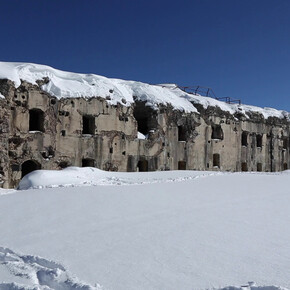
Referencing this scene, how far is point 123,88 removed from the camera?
50.6ft

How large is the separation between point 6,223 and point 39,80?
874 centimetres

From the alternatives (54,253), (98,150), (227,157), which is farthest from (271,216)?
(227,157)

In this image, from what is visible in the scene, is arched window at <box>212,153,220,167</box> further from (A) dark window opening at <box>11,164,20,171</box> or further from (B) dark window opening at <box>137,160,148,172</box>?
(A) dark window opening at <box>11,164,20,171</box>

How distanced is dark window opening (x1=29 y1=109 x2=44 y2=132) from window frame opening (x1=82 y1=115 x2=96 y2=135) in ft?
5.76

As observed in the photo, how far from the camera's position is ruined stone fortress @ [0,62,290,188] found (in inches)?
467

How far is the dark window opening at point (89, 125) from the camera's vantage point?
13.7m

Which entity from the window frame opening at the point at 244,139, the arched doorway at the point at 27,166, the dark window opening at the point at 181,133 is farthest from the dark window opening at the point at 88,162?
the window frame opening at the point at 244,139

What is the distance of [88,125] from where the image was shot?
45.7ft

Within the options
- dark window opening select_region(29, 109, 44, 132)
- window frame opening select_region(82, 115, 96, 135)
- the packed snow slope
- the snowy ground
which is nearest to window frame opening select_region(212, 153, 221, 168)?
the packed snow slope

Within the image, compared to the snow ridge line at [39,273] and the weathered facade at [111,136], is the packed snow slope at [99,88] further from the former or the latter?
the snow ridge line at [39,273]

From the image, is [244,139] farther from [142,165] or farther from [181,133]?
[142,165]

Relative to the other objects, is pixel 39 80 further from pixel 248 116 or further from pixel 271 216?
pixel 248 116

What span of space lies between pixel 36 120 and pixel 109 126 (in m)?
2.75

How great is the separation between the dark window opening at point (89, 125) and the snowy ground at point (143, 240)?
688 centimetres
